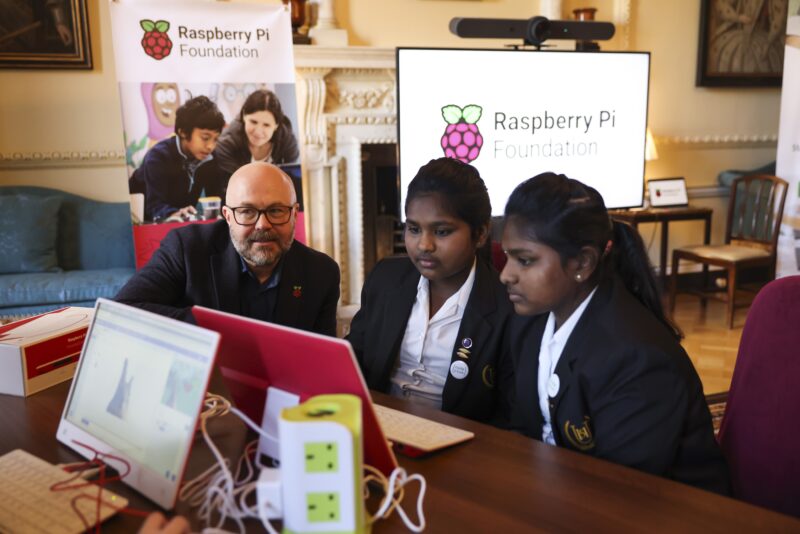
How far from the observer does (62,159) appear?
4141 millimetres

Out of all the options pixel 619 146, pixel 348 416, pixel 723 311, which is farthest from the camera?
pixel 723 311

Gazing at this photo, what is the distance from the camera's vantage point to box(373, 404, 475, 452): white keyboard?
3.90 ft

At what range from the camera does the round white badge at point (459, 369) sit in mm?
1596

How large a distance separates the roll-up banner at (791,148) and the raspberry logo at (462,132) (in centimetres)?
195

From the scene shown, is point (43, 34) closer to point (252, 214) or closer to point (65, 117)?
point (65, 117)

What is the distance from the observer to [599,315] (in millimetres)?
1319

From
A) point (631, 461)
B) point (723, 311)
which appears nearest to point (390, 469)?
point (631, 461)

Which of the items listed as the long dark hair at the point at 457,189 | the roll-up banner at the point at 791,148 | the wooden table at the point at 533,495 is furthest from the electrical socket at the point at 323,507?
the roll-up banner at the point at 791,148

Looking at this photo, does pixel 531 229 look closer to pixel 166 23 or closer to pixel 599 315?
pixel 599 315

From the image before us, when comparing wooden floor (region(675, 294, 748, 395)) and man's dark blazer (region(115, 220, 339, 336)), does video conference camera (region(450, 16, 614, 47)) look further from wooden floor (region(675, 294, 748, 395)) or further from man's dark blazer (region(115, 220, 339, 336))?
man's dark blazer (region(115, 220, 339, 336))

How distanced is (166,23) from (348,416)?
3.11 metres

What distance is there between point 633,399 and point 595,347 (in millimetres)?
119

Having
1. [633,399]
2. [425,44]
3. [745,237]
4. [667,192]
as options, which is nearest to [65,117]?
[425,44]

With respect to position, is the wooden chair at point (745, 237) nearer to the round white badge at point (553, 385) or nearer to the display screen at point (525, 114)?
the display screen at point (525, 114)
